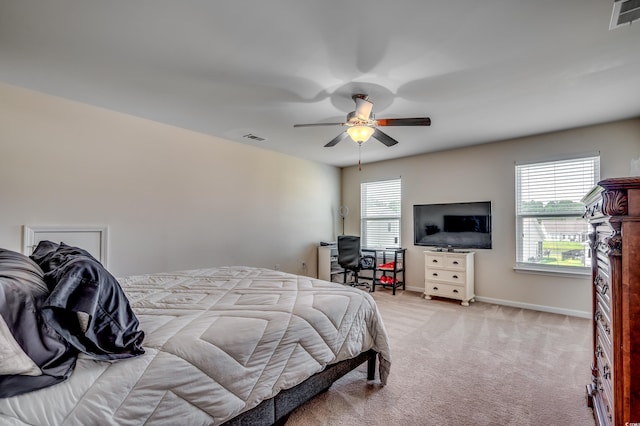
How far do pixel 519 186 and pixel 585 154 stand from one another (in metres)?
0.81

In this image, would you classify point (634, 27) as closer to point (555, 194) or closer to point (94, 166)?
point (555, 194)

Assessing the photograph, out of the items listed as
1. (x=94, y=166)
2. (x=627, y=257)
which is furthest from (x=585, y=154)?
(x=94, y=166)

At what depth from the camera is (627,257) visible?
111cm

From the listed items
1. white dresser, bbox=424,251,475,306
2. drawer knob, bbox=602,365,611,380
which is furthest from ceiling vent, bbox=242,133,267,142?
drawer knob, bbox=602,365,611,380

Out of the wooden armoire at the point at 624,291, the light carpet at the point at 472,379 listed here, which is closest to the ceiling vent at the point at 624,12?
the wooden armoire at the point at 624,291

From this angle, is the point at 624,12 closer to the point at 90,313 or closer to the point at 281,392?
the point at 281,392

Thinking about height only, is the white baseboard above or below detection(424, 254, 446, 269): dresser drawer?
below

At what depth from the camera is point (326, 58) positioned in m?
2.25

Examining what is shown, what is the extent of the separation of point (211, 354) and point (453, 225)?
448cm

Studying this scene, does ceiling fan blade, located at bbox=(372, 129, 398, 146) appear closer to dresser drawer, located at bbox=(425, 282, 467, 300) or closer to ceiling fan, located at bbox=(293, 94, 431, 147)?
ceiling fan, located at bbox=(293, 94, 431, 147)

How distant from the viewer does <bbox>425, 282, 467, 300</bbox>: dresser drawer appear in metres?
4.50

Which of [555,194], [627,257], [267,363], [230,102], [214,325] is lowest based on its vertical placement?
[267,363]

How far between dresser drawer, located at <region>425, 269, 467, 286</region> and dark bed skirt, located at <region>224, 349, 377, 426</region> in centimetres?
284

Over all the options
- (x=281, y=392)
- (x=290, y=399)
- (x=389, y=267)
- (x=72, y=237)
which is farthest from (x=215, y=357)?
(x=389, y=267)
